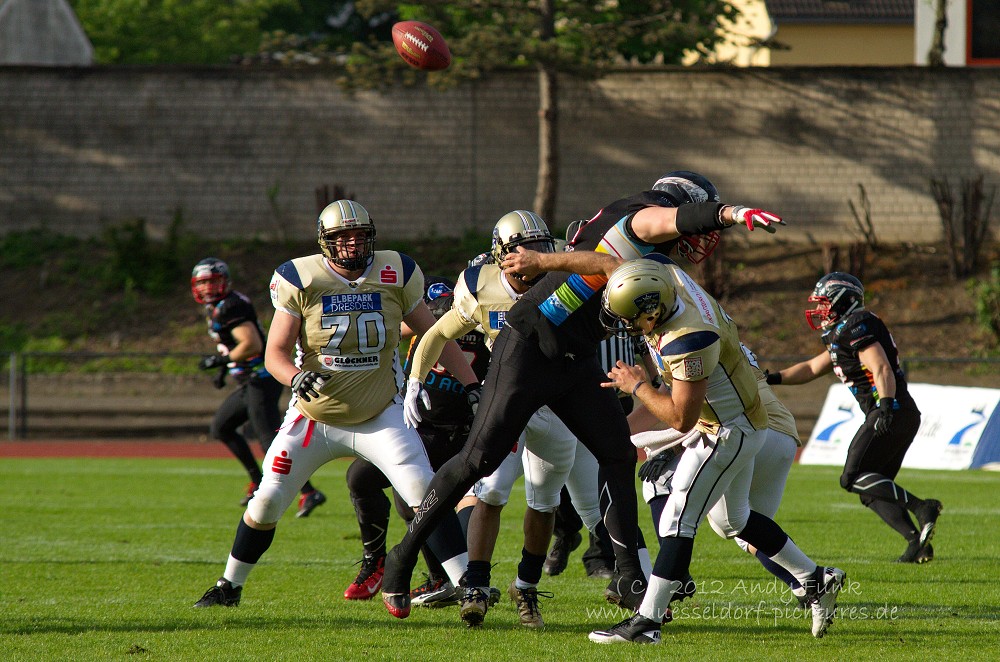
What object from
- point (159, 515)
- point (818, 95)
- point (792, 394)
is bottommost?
point (792, 394)

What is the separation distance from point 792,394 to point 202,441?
8.93 meters

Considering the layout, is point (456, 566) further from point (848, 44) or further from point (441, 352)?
point (848, 44)

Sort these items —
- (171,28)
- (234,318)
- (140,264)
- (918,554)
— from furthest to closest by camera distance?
(171,28), (140,264), (234,318), (918,554)

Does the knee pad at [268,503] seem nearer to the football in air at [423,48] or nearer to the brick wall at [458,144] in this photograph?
the football in air at [423,48]

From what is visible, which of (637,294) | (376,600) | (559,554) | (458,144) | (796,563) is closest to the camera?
(637,294)

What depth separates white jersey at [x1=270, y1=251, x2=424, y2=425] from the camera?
5457 millimetres

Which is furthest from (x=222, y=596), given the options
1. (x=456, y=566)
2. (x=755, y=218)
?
(x=755, y=218)

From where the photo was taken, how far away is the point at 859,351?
23.7ft

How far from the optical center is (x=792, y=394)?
18484mm

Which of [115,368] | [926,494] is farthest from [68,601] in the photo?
[115,368]

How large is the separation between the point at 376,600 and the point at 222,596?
2.63 feet

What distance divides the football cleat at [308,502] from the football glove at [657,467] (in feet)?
14.9

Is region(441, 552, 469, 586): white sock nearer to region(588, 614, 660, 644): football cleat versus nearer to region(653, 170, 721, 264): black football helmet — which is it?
region(588, 614, 660, 644): football cleat

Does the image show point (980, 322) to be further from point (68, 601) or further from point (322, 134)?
point (68, 601)
